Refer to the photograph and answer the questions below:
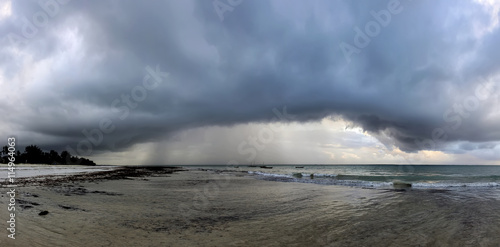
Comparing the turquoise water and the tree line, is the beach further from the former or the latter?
the tree line

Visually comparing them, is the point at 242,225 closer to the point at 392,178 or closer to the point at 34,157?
the point at 392,178

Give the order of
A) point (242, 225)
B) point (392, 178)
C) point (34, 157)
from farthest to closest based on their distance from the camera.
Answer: point (34, 157)
point (392, 178)
point (242, 225)

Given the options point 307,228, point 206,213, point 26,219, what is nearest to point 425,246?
point 307,228

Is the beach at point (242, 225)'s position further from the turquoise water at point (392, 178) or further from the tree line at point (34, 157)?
the tree line at point (34, 157)

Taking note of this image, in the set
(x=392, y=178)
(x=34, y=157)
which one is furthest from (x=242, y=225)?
(x=34, y=157)

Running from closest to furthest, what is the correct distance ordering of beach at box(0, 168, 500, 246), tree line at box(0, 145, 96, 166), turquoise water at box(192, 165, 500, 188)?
1. beach at box(0, 168, 500, 246)
2. turquoise water at box(192, 165, 500, 188)
3. tree line at box(0, 145, 96, 166)

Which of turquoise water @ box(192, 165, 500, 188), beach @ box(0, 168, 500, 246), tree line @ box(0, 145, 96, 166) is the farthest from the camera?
tree line @ box(0, 145, 96, 166)

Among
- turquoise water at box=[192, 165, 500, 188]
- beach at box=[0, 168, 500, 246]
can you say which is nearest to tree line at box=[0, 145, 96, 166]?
turquoise water at box=[192, 165, 500, 188]

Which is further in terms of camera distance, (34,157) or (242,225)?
(34,157)

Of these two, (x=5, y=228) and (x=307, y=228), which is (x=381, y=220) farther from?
(x=5, y=228)

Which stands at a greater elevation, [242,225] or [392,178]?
[242,225]

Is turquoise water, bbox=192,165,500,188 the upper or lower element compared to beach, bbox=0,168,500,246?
lower

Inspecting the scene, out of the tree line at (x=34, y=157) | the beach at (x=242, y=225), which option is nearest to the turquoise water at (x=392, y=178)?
the beach at (x=242, y=225)

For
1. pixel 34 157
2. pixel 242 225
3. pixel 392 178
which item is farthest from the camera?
pixel 34 157
